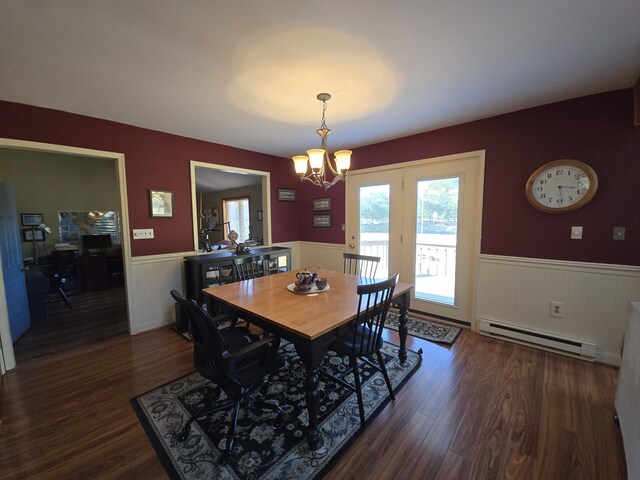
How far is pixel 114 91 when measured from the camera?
2.15m

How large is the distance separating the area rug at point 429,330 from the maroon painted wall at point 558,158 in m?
1.02

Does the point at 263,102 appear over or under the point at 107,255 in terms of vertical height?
over

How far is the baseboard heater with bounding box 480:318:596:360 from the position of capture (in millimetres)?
2393

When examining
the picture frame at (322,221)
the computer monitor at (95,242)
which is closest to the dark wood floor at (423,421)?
the picture frame at (322,221)

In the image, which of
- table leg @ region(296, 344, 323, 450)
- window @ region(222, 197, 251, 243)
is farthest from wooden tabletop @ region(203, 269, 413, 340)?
window @ region(222, 197, 251, 243)

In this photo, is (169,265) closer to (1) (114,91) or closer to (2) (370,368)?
(1) (114,91)

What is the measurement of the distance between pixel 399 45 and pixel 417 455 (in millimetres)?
2488

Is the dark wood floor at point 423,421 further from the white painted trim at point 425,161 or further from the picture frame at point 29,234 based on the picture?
the picture frame at point 29,234

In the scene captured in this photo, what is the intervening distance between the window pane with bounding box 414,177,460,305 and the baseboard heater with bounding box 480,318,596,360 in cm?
50

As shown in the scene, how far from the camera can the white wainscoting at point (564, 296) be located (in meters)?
2.30

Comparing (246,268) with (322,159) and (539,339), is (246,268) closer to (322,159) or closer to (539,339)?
(322,159)

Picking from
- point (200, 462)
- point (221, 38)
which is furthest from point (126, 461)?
point (221, 38)

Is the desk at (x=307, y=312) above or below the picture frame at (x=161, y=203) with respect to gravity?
below

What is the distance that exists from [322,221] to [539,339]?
322 centimetres
